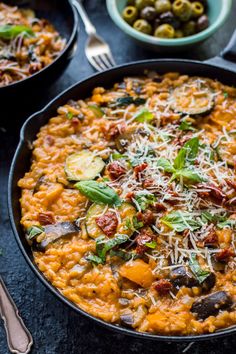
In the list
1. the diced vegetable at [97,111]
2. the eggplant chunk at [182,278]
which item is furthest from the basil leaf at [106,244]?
the diced vegetable at [97,111]

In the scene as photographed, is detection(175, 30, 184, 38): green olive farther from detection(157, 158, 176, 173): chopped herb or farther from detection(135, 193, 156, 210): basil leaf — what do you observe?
detection(135, 193, 156, 210): basil leaf

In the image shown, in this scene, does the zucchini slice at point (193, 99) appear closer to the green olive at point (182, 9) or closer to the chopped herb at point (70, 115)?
the chopped herb at point (70, 115)

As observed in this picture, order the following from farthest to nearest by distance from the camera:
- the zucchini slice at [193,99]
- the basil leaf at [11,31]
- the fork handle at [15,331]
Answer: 1. the basil leaf at [11,31]
2. the zucchini slice at [193,99]
3. the fork handle at [15,331]

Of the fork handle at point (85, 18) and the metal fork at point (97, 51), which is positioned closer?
the metal fork at point (97, 51)

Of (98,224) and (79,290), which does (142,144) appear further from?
(79,290)

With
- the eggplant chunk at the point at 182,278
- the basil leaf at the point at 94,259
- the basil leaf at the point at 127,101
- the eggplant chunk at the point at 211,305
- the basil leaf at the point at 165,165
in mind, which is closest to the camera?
the eggplant chunk at the point at 211,305

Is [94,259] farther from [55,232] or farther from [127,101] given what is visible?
[127,101]

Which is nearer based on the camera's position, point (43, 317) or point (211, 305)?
point (211, 305)

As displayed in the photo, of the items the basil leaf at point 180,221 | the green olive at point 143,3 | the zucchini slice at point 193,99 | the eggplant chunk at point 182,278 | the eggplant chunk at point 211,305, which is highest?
the green olive at point 143,3

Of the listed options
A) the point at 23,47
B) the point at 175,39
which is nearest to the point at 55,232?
the point at 23,47
